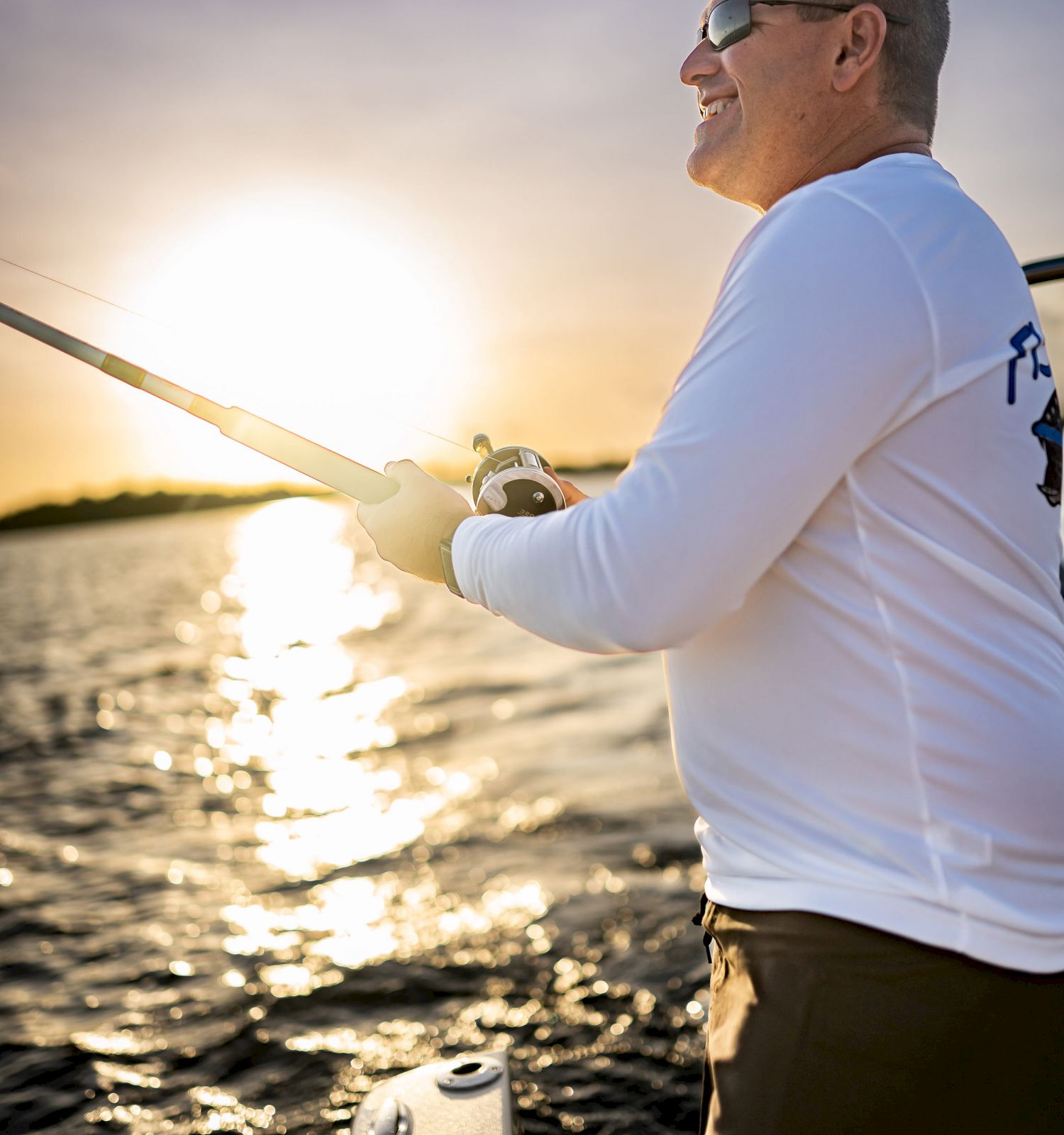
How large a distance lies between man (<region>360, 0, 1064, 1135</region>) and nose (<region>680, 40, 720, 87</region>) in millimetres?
168

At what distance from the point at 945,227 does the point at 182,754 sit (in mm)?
12324

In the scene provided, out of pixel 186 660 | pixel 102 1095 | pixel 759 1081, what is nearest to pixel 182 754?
pixel 102 1095

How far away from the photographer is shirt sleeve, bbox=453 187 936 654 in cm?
107

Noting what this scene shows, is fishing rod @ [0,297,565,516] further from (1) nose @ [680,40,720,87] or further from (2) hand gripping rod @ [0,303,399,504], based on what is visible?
(1) nose @ [680,40,720,87]

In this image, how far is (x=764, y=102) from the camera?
58.1 inches

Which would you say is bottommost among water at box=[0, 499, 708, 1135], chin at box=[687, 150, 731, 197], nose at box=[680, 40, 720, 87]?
water at box=[0, 499, 708, 1135]

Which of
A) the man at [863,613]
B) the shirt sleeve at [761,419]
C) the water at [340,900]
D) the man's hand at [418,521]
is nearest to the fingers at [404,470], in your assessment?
the man's hand at [418,521]

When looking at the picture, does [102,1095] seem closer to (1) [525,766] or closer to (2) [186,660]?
(1) [525,766]

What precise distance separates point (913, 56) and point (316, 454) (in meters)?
1.36

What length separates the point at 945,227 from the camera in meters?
1.15

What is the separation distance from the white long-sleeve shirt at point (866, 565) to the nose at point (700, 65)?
46 centimetres

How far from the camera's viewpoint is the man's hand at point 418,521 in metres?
1.58

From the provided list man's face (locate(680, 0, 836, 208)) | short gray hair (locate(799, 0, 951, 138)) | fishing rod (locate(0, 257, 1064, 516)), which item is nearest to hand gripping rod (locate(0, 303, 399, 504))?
fishing rod (locate(0, 257, 1064, 516))

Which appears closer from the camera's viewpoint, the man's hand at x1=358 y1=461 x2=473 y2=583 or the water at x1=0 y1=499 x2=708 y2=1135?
the man's hand at x1=358 y1=461 x2=473 y2=583
